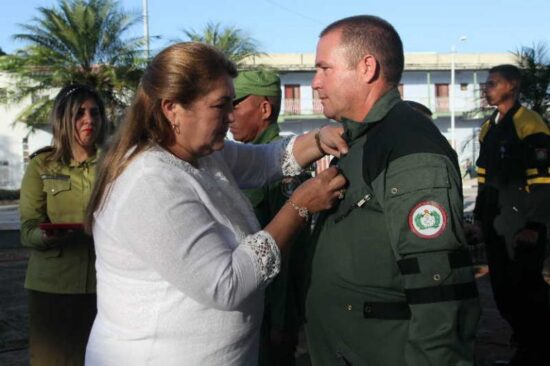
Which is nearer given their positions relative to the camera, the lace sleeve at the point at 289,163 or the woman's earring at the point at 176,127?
the woman's earring at the point at 176,127

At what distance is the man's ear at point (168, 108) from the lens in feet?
6.95

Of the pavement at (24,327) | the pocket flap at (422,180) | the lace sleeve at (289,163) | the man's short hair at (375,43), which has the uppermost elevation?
the man's short hair at (375,43)

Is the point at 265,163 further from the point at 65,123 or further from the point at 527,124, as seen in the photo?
the point at 527,124

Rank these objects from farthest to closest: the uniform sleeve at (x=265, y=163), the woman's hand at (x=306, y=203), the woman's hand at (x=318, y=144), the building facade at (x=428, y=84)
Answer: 1. the building facade at (x=428, y=84)
2. the uniform sleeve at (x=265, y=163)
3. the woman's hand at (x=318, y=144)
4. the woman's hand at (x=306, y=203)

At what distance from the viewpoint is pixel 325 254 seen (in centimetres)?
227

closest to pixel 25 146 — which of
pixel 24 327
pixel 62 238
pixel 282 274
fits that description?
pixel 24 327

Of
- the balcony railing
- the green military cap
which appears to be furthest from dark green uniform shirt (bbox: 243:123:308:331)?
the balcony railing

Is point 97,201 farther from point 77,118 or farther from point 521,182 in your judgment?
point 521,182

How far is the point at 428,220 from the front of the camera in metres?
1.87

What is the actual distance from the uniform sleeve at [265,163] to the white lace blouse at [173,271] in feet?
2.09

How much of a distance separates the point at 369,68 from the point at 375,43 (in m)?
0.08

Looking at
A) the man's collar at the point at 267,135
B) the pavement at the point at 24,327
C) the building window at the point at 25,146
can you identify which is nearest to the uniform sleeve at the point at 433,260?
the man's collar at the point at 267,135

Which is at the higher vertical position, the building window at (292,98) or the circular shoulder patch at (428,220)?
the building window at (292,98)

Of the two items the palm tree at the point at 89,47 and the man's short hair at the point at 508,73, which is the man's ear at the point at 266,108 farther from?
the palm tree at the point at 89,47
